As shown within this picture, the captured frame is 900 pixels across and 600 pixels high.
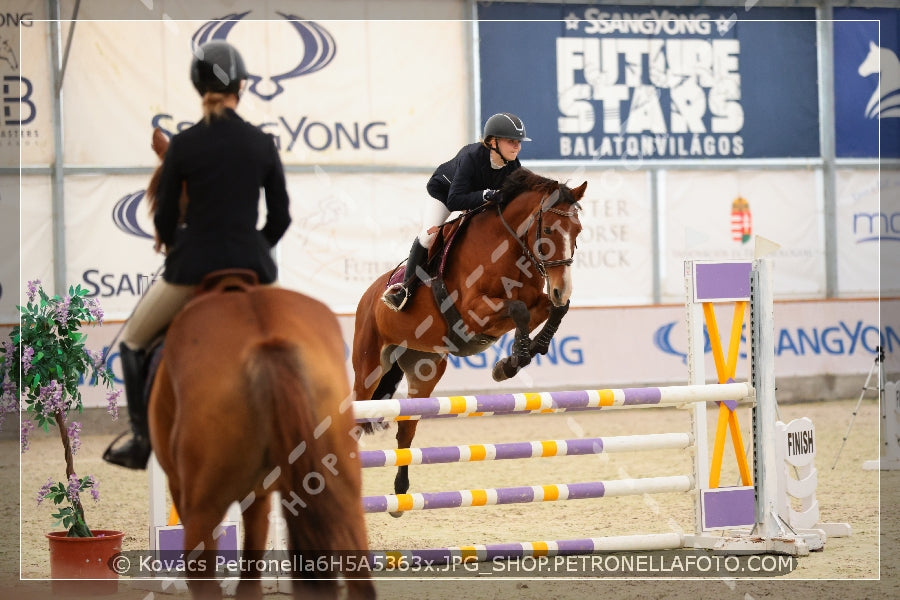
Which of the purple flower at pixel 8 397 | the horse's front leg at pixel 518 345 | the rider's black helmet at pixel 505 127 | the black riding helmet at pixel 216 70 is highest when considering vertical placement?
the rider's black helmet at pixel 505 127

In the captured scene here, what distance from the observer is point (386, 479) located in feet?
26.5

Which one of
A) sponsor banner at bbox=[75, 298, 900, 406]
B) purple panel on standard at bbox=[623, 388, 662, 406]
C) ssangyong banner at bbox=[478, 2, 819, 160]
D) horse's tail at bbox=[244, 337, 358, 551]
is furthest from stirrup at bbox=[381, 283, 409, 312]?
ssangyong banner at bbox=[478, 2, 819, 160]

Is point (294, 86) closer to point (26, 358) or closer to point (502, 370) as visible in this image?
point (502, 370)

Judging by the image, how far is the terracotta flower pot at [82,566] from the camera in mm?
4402

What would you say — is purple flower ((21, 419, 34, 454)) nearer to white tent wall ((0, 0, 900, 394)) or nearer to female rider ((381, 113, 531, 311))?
female rider ((381, 113, 531, 311))

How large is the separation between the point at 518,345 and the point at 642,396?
2.15 ft

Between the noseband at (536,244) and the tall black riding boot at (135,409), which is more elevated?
the noseband at (536,244)

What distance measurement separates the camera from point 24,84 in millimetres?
12258

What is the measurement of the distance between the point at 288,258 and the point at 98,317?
8.36m

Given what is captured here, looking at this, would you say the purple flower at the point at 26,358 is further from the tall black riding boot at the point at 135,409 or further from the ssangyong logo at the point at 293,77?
the ssangyong logo at the point at 293,77

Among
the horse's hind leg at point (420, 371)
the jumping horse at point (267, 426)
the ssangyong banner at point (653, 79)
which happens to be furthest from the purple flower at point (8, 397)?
the ssangyong banner at point (653, 79)

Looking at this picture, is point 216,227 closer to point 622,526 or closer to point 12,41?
point 622,526

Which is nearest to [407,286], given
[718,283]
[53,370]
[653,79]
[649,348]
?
[718,283]

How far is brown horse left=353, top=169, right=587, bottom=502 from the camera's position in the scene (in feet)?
16.6
